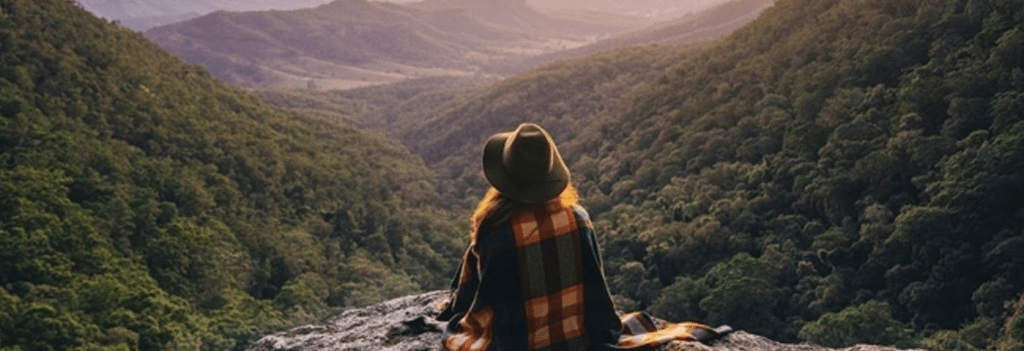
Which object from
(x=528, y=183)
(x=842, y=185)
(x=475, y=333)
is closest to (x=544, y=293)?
(x=475, y=333)

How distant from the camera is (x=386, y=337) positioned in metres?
7.50

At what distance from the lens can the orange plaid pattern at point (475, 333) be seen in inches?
247

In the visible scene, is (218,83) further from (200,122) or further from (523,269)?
(523,269)

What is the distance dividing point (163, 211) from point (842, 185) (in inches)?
1749

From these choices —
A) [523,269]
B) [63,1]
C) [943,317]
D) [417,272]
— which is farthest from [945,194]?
[63,1]

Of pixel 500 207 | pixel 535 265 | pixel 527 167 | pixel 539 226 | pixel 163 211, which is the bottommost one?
pixel 163 211

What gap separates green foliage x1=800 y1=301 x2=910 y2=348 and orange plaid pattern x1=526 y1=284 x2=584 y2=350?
27.7 metres

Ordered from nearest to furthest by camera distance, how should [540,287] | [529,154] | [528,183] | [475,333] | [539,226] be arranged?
[529,154], [528,183], [539,226], [540,287], [475,333]

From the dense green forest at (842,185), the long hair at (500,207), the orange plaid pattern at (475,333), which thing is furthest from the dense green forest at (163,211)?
the long hair at (500,207)

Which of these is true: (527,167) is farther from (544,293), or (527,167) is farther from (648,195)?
(648,195)

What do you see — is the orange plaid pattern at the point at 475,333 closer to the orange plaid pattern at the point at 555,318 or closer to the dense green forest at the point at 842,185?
the orange plaid pattern at the point at 555,318

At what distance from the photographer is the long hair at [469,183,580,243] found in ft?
19.8

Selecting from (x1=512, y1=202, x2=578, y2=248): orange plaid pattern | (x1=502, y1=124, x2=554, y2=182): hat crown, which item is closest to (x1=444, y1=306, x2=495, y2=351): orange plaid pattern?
(x1=512, y1=202, x2=578, y2=248): orange plaid pattern

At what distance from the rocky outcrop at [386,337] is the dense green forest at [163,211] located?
33783 mm
